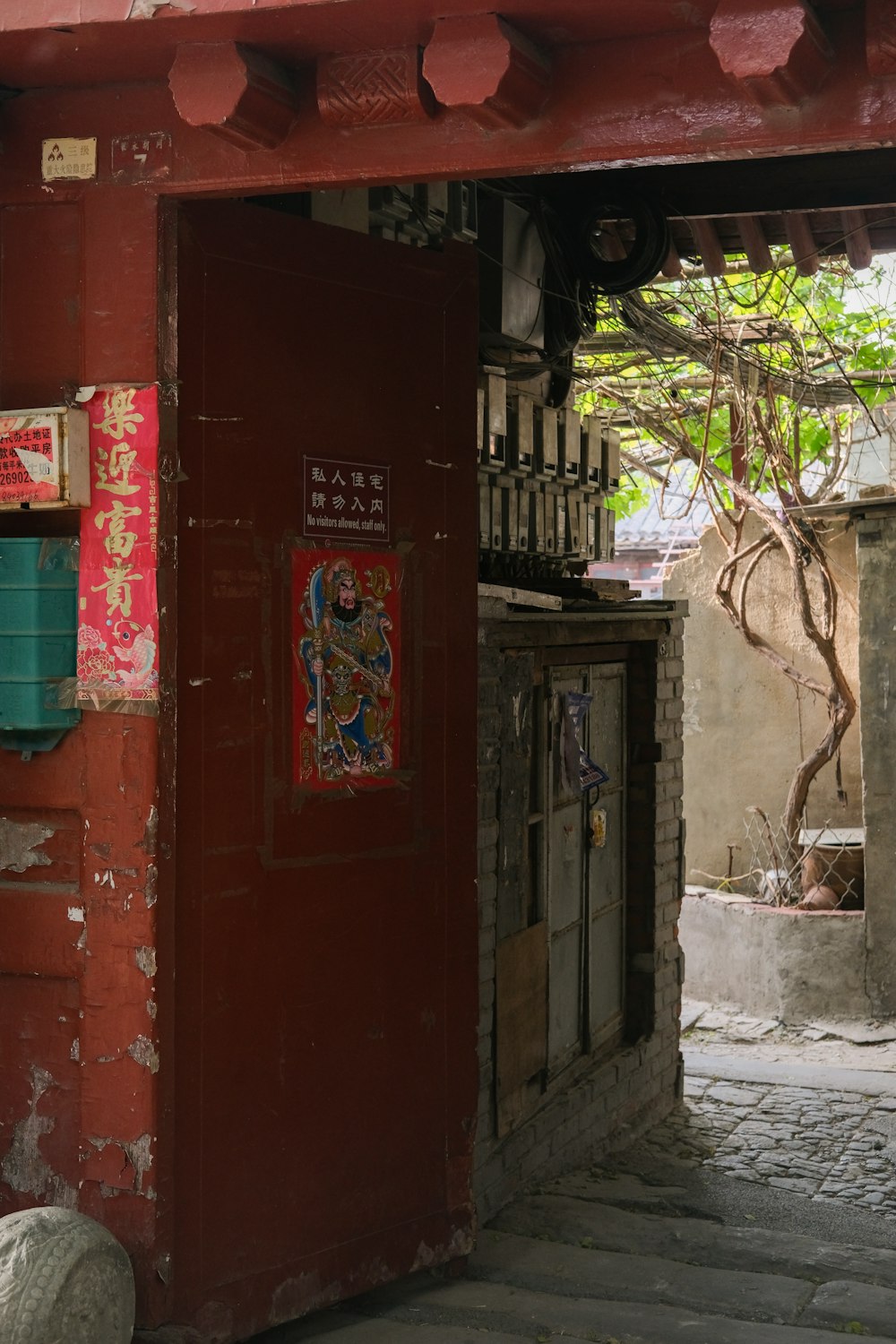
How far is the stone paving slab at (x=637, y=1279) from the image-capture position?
14.5 ft

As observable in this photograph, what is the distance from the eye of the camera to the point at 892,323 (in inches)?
408

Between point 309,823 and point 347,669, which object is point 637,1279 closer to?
point 309,823

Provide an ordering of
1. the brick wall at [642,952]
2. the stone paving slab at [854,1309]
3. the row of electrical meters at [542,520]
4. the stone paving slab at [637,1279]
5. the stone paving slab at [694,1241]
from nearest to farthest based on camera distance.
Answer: the stone paving slab at [854,1309], the stone paving slab at [637,1279], the stone paving slab at [694,1241], the row of electrical meters at [542,520], the brick wall at [642,952]

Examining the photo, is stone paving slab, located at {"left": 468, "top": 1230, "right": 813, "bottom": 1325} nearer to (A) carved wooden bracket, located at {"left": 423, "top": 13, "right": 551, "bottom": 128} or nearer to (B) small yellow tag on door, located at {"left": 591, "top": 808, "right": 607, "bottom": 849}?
(B) small yellow tag on door, located at {"left": 591, "top": 808, "right": 607, "bottom": 849}

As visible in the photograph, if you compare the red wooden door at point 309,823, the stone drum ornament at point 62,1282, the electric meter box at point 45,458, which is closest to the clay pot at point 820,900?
the red wooden door at point 309,823

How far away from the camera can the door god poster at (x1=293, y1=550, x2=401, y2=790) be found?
3998mm

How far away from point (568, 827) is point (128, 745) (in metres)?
3.04

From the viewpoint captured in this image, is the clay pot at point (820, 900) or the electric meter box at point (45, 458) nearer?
the electric meter box at point (45, 458)

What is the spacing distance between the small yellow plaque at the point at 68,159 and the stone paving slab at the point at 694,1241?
3.97 metres

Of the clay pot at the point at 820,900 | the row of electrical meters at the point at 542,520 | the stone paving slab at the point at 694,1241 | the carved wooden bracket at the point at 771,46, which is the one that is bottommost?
the stone paving slab at the point at 694,1241

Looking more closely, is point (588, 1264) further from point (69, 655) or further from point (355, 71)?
point (355, 71)

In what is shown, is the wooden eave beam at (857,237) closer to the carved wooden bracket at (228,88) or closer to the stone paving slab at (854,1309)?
the carved wooden bracket at (228,88)

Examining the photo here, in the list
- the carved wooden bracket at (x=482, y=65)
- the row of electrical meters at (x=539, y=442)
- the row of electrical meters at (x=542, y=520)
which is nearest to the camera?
the carved wooden bracket at (x=482, y=65)

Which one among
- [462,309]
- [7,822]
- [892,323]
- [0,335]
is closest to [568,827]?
[462,309]
